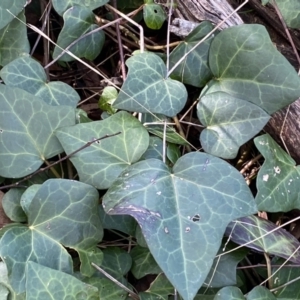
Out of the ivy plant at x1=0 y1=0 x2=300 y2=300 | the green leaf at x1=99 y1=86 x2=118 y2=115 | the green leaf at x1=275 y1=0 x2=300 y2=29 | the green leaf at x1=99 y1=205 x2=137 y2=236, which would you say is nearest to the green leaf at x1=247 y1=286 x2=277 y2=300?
the ivy plant at x1=0 y1=0 x2=300 y2=300

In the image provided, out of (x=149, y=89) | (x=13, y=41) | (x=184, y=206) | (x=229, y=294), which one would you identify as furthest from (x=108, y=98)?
(x=229, y=294)

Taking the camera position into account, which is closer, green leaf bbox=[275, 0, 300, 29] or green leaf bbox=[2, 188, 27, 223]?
green leaf bbox=[2, 188, 27, 223]

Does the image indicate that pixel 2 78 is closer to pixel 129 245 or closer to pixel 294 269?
pixel 129 245

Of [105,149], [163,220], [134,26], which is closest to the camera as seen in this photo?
[163,220]

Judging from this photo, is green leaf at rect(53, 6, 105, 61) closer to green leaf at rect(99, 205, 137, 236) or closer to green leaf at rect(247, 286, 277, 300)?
green leaf at rect(99, 205, 137, 236)

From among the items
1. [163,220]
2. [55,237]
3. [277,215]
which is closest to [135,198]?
[163,220]
